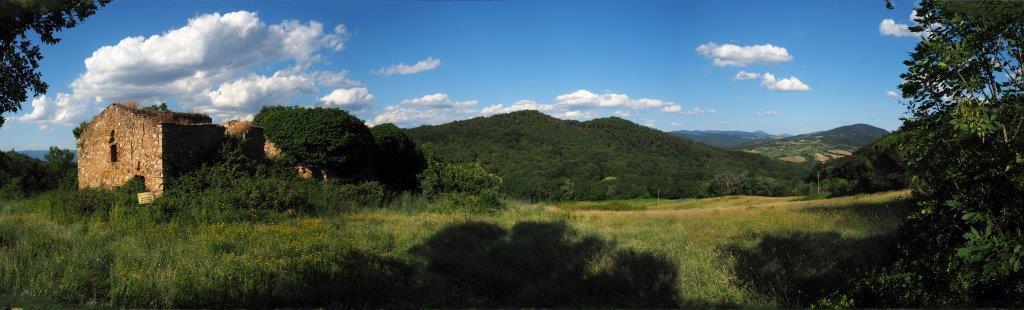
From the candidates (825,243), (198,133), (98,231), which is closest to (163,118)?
(198,133)

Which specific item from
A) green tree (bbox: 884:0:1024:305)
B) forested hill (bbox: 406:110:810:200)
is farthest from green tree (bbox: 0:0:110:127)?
forested hill (bbox: 406:110:810:200)

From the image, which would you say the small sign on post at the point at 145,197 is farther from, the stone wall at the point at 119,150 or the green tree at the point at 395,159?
the green tree at the point at 395,159

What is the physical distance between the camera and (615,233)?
1363 cm

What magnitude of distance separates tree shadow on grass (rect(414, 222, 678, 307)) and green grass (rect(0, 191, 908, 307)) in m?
0.03

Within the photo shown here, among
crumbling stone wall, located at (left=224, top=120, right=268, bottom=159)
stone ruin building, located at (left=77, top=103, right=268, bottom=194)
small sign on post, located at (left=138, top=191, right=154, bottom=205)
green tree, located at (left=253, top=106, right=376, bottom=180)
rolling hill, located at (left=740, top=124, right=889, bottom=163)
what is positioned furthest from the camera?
rolling hill, located at (left=740, top=124, right=889, bottom=163)

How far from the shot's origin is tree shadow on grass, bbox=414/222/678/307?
7496 mm

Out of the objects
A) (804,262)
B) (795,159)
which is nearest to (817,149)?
(795,159)

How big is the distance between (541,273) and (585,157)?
90237mm

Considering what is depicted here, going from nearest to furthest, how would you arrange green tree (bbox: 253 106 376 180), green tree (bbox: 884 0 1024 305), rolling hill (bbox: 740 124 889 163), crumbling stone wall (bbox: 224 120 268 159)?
green tree (bbox: 884 0 1024 305)
crumbling stone wall (bbox: 224 120 268 159)
green tree (bbox: 253 106 376 180)
rolling hill (bbox: 740 124 889 163)

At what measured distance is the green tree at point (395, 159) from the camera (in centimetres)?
2564

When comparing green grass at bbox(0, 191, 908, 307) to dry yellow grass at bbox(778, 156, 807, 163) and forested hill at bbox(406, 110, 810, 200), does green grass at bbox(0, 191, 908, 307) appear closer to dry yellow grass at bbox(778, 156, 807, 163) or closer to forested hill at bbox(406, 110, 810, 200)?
A: forested hill at bbox(406, 110, 810, 200)

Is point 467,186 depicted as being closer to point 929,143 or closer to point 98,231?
point 98,231

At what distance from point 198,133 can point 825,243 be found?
54.1ft

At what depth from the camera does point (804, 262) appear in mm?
Answer: 9336
